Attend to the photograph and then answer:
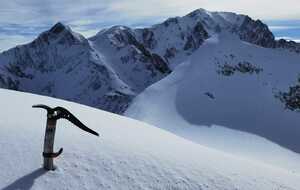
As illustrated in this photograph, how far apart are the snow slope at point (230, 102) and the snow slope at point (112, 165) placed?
241 feet

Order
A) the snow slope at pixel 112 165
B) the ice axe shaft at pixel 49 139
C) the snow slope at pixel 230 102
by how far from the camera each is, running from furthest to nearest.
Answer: the snow slope at pixel 230 102
the snow slope at pixel 112 165
the ice axe shaft at pixel 49 139

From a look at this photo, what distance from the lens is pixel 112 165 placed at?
14867 mm

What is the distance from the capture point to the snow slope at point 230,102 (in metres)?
105

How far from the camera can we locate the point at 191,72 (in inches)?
5812

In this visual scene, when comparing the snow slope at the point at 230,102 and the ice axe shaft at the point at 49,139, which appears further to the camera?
the snow slope at the point at 230,102

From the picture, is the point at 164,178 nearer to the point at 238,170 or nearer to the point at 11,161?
the point at 238,170

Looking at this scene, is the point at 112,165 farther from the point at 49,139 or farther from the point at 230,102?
the point at 230,102

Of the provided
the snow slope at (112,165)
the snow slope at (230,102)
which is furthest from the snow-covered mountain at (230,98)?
the snow slope at (112,165)

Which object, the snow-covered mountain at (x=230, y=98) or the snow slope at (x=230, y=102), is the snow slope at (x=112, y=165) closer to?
the snow slope at (x=230, y=102)

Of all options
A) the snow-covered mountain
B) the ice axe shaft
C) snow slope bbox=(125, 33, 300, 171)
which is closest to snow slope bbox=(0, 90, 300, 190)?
the ice axe shaft

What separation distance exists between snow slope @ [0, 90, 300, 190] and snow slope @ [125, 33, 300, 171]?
241 feet

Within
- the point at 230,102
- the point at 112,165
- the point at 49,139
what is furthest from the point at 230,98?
the point at 49,139

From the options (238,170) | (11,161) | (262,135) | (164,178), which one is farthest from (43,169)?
(262,135)

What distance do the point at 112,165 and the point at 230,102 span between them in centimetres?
11867
